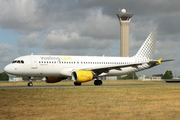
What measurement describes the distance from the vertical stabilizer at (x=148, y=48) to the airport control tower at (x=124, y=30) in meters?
95.8

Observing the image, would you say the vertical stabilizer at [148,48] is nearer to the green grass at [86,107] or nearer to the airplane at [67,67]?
the airplane at [67,67]

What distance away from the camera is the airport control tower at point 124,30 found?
152000 mm

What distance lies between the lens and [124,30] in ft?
508

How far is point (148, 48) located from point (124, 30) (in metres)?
103

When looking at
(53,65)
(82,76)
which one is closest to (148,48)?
(82,76)

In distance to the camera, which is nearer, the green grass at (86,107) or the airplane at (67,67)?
the green grass at (86,107)

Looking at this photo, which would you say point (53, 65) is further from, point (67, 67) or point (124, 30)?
point (124, 30)

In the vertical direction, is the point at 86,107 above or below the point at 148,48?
below

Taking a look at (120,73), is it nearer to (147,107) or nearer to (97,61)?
(97,61)

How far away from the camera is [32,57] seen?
4031 cm

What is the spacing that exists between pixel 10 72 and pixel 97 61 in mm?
11680

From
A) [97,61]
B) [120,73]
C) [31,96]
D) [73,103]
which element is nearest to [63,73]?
[97,61]

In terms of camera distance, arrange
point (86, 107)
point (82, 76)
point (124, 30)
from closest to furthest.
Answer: point (86, 107) → point (82, 76) → point (124, 30)

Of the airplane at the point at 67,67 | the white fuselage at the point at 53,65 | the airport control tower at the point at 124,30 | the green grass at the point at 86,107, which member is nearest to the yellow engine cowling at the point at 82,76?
the airplane at the point at 67,67
